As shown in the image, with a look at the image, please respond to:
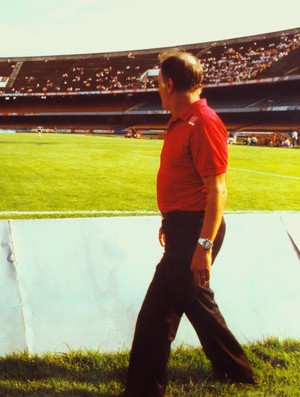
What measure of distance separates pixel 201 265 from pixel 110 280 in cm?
140

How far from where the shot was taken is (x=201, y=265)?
2.47 meters

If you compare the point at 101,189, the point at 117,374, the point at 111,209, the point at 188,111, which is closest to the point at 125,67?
the point at 101,189

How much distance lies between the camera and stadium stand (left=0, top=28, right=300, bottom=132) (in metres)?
51.0

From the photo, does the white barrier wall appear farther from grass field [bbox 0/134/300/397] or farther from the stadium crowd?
the stadium crowd

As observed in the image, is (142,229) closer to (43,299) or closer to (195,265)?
(43,299)

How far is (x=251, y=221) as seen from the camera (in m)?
4.46

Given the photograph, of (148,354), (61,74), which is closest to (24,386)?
(148,354)

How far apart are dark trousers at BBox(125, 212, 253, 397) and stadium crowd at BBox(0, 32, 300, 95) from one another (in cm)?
5225

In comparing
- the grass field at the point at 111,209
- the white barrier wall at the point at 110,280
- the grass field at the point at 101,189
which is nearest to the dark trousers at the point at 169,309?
the grass field at the point at 111,209

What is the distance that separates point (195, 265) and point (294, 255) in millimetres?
1968

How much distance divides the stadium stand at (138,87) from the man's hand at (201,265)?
45.1 m

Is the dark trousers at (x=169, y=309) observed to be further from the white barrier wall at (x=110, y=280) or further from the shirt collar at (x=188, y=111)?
the white barrier wall at (x=110, y=280)

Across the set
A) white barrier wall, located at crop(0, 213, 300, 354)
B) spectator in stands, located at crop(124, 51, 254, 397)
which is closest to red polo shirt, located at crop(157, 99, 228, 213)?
spectator in stands, located at crop(124, 51, 254, 397)

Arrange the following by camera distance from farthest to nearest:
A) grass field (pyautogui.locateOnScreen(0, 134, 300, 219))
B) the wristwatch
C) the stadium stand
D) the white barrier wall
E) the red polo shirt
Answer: the stadium stand < grass field (pyautogui.locateOnScreen(0, 134, 300, 219)) < the white barrier wall < the wristwatch < the red polo shirt
